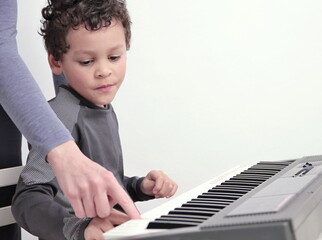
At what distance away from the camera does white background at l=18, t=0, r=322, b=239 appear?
2.45 m

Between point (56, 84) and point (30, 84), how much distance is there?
675 millimetres

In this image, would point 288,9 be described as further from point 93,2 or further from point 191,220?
point 191,220

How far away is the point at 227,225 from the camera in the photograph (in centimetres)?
93

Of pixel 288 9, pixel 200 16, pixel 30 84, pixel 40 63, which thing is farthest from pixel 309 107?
pixel 30 84

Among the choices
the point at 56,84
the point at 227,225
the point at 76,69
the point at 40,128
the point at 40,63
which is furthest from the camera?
the point at 40,63

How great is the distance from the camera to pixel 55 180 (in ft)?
4.87

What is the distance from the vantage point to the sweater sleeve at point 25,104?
1.18 metres

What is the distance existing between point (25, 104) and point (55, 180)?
1.02 feet

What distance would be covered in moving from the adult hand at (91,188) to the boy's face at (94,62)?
54 centimetres

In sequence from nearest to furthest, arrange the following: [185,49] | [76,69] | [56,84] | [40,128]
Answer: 1. [40,128]
2. [76,69]
3. [56,84]
4. [185,49]

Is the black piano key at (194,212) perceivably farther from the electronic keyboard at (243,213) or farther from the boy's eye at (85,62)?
the boy's eye at (85,62)

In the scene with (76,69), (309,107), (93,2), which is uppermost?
(93,2)

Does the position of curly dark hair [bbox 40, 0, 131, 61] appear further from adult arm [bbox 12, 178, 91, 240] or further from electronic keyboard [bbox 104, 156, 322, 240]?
electronic keyboard [bbox 104, 156, 322, 240]

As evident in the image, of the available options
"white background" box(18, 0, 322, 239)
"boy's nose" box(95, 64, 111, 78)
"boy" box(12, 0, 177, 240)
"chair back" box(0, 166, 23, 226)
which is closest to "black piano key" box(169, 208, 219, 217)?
"boy" box(12, 0, 177, 240)
